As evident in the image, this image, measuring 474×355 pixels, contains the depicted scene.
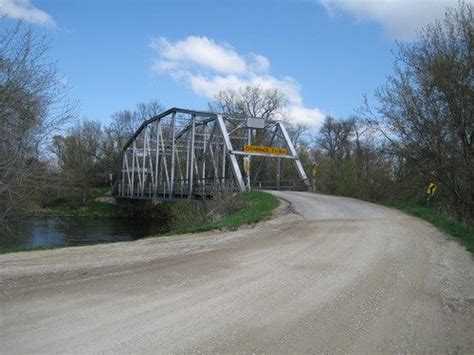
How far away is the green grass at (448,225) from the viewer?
12169 millimetres

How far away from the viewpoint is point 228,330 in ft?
18.0

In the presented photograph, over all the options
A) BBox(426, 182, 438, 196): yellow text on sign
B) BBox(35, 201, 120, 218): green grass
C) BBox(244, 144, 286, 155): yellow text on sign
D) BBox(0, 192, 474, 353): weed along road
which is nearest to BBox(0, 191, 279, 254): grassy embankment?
BBox(0, 192, 474, 353): weed along road

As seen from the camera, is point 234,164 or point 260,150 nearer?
point 234,164

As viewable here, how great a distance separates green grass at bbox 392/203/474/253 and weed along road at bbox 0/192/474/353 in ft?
2.49

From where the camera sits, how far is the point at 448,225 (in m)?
14.7

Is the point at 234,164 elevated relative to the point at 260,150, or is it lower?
lower

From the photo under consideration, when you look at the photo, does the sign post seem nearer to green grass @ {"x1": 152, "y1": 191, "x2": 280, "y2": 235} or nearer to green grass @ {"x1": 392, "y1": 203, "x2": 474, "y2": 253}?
green grass @ {"x1": 392, "y1": 203, "x2": 474, "y2": 253}

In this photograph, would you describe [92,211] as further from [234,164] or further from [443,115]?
[443,115]

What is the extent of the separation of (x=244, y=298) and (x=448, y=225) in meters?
10.1

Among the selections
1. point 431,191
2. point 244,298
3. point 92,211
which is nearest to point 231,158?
point 431,191

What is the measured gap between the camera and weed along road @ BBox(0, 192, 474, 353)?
5.23 metres

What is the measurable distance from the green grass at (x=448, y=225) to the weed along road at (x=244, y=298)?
29.8 inches

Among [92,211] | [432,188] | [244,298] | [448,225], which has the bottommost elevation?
[92,211]

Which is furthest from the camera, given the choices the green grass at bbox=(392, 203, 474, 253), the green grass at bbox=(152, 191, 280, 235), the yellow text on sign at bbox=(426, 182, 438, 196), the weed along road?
the yellow text on sign at bbox=(426, 182, 438, 196)
